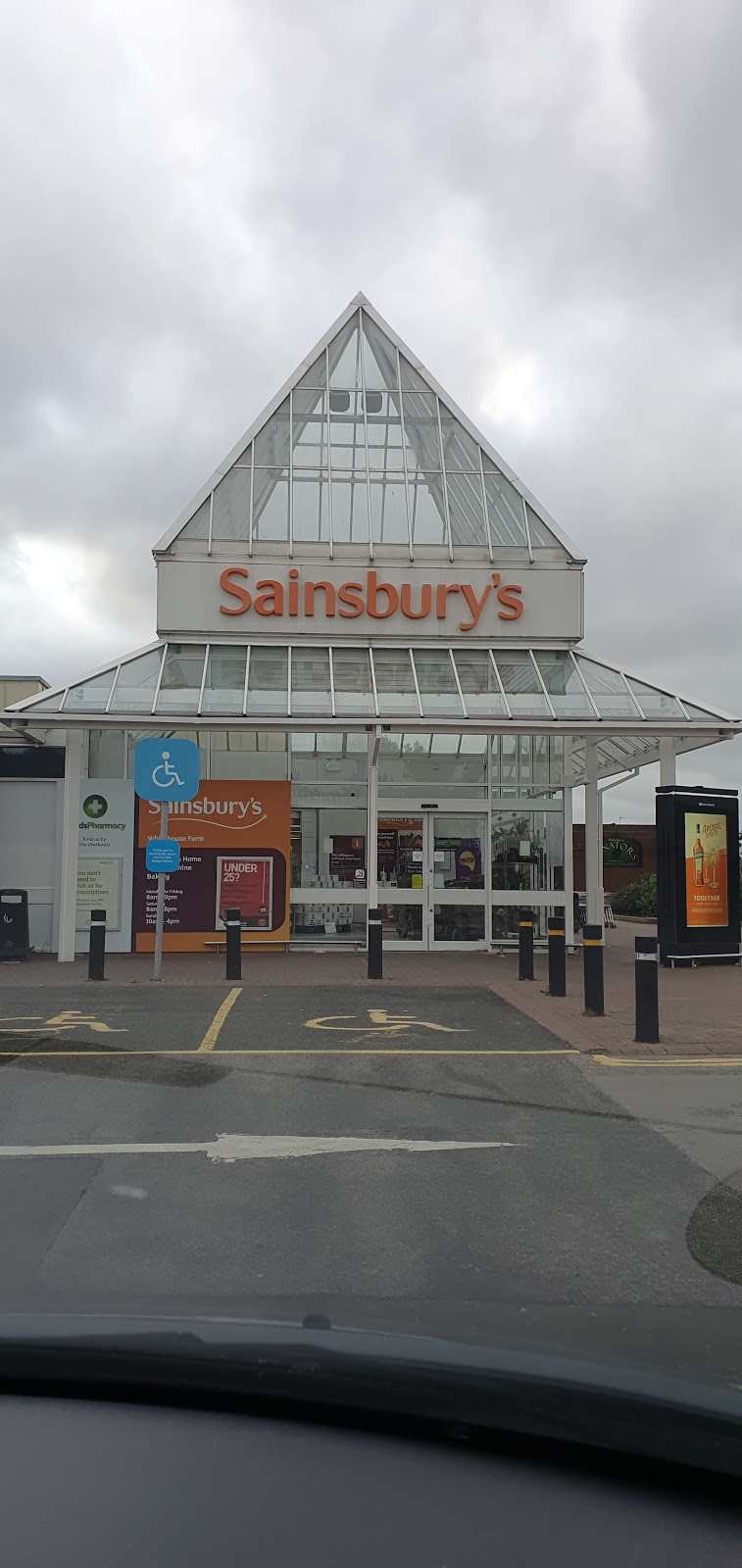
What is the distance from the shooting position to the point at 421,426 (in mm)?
21094

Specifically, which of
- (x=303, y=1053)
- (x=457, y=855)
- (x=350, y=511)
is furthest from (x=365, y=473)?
(x=303, y=1053)

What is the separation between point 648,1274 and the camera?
14.3 ft

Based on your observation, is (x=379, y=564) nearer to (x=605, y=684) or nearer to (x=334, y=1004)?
(x=605, y=684)

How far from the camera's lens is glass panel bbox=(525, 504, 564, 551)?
19750mm

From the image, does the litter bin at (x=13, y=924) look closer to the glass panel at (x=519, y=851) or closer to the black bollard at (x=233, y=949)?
Answer: the black bollard at (x=233, y=949)

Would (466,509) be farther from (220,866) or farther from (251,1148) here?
(251,1148)

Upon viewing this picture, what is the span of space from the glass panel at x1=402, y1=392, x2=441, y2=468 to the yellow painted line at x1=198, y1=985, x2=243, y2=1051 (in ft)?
37.7

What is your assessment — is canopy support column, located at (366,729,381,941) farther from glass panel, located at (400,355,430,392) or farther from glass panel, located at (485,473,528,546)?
glass panel, located at (400,355,430,392)

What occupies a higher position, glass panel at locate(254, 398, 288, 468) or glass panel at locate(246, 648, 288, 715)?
glass panel at locate(254, 398, 288, 468)

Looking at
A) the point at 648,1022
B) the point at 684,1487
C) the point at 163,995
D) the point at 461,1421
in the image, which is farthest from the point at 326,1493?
the point at 163,995

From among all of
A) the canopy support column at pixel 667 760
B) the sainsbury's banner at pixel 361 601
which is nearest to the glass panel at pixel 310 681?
the sainsbury's banner at pixel 361 601

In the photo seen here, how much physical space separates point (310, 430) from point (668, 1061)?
15181mm

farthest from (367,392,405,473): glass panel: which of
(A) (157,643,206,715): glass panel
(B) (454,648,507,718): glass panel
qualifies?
(A) (157,643,206,715): glass panel

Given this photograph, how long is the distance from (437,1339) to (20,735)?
18.4 metres
